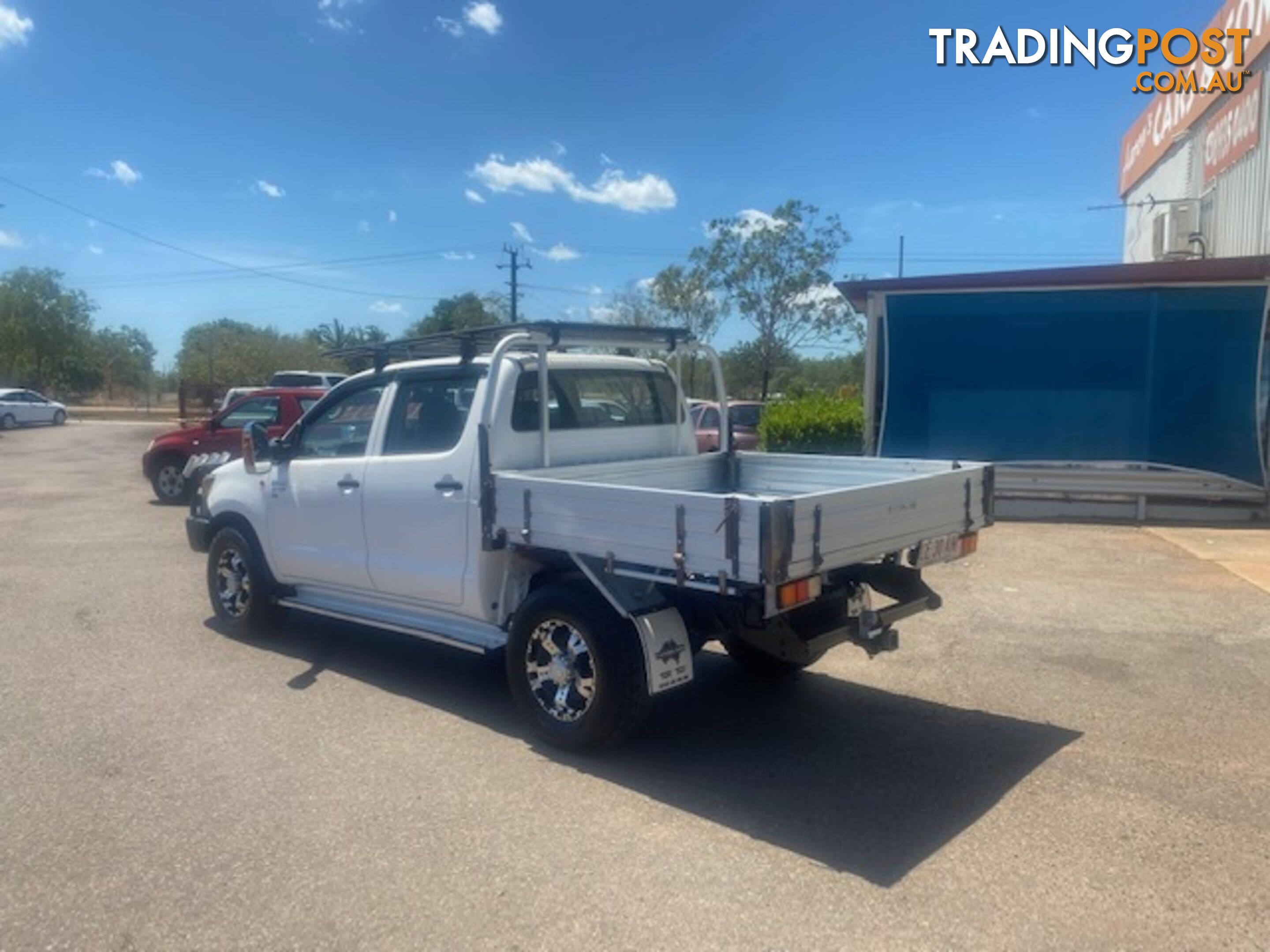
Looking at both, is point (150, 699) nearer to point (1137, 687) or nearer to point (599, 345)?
point (599, 345)

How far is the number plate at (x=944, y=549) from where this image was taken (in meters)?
5.23

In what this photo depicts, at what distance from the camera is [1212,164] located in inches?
690

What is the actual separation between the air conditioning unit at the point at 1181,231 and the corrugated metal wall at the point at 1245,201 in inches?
10.9

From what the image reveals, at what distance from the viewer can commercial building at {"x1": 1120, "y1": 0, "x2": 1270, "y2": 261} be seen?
50.3 ft

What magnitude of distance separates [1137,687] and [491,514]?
3963mm

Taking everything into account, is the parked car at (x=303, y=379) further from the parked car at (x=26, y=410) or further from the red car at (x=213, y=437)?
the parked car at (x=26, y=410)

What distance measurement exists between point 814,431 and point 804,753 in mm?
10779

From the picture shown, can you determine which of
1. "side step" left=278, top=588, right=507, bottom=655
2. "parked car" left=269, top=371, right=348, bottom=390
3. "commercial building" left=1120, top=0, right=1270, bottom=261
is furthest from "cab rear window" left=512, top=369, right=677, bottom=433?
"parked car" left=269, top=371, right=348, bottom=390

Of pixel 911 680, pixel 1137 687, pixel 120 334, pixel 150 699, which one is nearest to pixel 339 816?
pixel 150 699

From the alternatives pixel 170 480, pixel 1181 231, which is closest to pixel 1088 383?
pixel 1181 231

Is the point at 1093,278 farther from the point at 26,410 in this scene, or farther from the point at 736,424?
the point at 26,410

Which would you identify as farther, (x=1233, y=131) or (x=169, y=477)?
(x=1233, y=131)

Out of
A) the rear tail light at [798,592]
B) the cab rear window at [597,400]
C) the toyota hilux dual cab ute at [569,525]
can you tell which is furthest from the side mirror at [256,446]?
the rear tail light at [798,592]

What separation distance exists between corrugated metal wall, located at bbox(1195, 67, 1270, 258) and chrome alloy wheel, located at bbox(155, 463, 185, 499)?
15.4m
